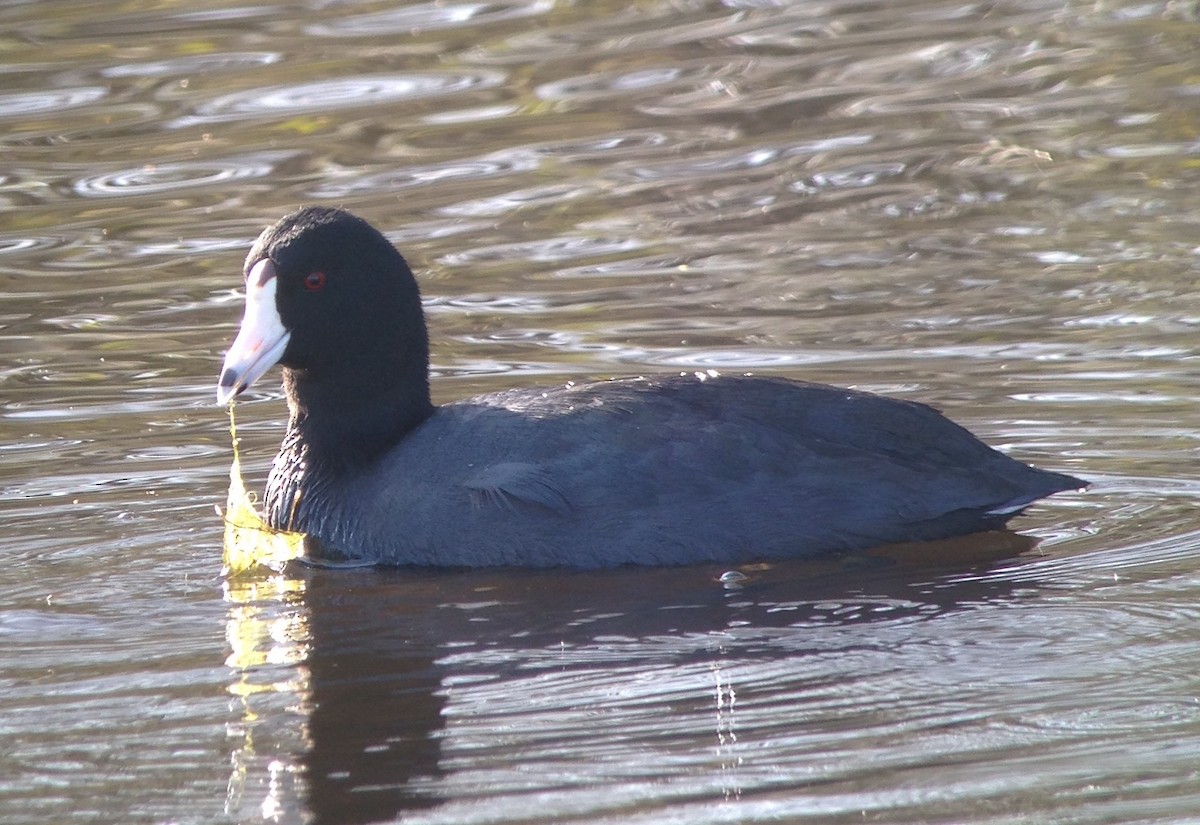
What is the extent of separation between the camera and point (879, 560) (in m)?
5.48

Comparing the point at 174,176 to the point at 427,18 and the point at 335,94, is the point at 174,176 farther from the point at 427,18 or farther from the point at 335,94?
the point at 427,18

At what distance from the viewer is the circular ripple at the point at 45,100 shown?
464 inches

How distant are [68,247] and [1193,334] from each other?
5.52 m

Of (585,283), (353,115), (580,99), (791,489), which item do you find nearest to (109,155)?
(353,115)

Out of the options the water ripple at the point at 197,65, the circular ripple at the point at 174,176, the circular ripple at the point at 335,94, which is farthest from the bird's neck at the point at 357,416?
the water ripple at the point at 197,65

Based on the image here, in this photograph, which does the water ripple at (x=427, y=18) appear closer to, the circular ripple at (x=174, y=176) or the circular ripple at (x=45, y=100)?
the circular ripple at (x=45, y=100)

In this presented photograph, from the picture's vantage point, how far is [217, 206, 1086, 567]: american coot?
5.37m

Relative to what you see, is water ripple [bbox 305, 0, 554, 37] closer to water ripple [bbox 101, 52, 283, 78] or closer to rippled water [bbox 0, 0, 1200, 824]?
rippled water [bbox 0, 0, 1200, 824]

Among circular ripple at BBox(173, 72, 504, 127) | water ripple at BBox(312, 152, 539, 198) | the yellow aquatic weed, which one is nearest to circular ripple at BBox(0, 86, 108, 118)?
circular ripple at BBox(173, 72, 504, 127)

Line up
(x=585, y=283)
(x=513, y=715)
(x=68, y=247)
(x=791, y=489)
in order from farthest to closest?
(x=68, y=247), (x=585, y=283), (x=791, y=489), (x=513, y=715)

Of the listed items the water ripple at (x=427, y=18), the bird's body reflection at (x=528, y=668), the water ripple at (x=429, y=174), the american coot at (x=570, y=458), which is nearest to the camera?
the bird's body reflection at (x=528, y=668)

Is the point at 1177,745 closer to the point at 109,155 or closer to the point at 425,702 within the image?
the point at 425,702

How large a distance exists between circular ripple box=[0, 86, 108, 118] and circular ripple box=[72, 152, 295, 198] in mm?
1247

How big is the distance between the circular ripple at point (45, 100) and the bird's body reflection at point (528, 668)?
274 inches
